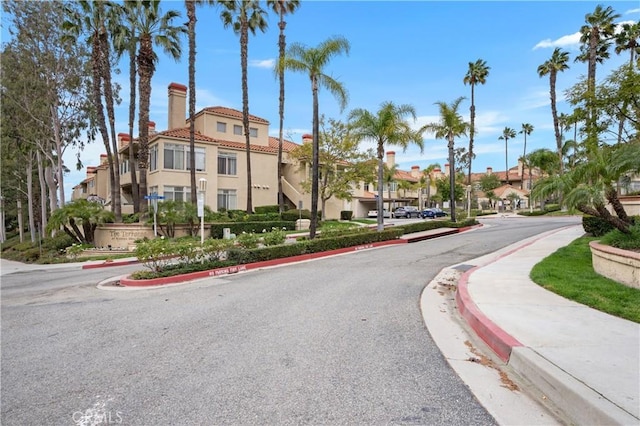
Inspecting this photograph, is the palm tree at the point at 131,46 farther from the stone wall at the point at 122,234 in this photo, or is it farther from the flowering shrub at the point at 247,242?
the flowering shrub at the point at 247,242

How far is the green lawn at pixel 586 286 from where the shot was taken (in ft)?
19.3

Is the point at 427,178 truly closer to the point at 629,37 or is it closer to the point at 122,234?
Answer: the point at 629,37

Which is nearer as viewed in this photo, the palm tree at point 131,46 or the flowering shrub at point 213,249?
the flowering shrub at point 213,249

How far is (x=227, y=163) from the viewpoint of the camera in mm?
30906

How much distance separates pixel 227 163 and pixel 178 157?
4.34 metres

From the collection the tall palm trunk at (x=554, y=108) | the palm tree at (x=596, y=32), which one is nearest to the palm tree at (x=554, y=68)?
the tall palm trunk at (x=554, y=108)

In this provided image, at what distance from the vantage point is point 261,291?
8844 millimetres

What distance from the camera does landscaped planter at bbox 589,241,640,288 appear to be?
6.95 metres

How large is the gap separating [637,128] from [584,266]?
220 inches

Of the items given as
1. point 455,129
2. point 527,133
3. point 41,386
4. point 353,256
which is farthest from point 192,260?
point 527,133

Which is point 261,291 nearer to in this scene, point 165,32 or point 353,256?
point 353,256

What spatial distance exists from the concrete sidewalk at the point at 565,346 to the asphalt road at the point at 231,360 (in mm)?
790

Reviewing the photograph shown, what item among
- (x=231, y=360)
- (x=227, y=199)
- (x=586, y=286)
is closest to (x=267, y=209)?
(x=227, y=199)

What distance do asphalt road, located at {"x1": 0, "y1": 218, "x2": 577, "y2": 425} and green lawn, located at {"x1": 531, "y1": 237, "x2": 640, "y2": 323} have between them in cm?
281
